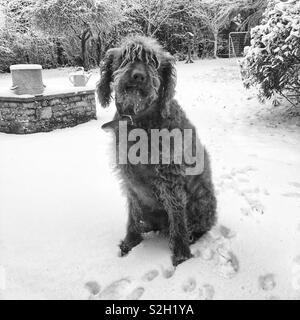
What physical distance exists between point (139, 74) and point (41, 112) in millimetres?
4585

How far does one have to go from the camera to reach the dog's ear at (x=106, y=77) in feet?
7.04

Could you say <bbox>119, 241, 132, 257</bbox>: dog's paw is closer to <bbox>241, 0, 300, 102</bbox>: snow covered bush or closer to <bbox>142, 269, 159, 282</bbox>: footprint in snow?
<bbox>142, 269, 159, 282</bbox>: footprint in snow

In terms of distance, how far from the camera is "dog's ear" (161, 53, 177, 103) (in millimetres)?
2074

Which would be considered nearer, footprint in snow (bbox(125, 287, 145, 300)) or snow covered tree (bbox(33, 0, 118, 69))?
footprint in snow (bbox(125, 287, 145, 300))

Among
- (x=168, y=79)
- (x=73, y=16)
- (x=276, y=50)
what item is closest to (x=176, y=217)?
(x=168, y=79)

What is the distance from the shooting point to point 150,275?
7.37 ft

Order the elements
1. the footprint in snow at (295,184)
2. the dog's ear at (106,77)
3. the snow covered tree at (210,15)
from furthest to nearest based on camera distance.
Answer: the snow covered tree at (210,15) < the footprint in snow at (295,184) < the dog's ear at (106,77)

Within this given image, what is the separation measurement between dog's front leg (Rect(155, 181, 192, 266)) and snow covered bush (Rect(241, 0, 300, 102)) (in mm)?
3841

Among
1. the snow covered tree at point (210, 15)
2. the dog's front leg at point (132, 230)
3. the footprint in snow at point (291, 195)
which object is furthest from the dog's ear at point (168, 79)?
the snow covered tree at point (210, 15)

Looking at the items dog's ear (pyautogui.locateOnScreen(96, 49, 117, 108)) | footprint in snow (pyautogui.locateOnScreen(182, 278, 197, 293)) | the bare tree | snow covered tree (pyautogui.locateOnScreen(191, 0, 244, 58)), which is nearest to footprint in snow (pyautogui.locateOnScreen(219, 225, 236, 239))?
footprint in snow (pyautogui.locateOnScreen(182, 278, 197, 293))

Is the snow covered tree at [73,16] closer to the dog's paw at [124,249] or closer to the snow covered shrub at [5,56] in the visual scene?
the snow covered shrub at [5,56]

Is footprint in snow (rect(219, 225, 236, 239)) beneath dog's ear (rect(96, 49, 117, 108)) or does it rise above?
beneath

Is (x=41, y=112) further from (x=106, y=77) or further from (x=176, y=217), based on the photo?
(x=176, y=217)

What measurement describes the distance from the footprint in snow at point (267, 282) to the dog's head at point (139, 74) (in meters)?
1.41
